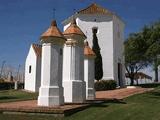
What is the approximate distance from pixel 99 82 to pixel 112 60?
5.76m

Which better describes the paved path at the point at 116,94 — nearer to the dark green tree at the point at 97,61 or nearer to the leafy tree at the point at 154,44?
the leafy tree at the point at 154,44

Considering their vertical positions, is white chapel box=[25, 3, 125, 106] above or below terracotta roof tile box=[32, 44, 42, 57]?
below

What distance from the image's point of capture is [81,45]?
708 inches

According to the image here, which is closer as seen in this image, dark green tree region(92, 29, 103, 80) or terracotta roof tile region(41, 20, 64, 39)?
terracotta roof tile region(41, 20, 64, 39)

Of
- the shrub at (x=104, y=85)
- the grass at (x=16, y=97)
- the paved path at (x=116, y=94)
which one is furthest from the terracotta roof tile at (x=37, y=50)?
the paved path at (x=116, y=94)

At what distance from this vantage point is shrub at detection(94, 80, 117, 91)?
33.1 m

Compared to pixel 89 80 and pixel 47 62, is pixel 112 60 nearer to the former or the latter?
pixel 89 80

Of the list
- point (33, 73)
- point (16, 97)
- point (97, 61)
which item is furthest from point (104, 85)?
point (33, 73)

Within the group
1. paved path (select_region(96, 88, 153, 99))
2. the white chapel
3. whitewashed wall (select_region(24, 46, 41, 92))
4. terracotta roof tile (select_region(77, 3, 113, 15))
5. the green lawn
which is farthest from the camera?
whitewashed wall (select_region(24, 46, 41, 92))

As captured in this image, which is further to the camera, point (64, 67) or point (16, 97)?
point (16, 97)

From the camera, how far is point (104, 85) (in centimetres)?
3341

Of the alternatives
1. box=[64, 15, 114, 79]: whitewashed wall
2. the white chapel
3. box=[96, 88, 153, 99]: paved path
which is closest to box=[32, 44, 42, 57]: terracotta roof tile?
box=[64, 15, 114, 79]: whitewashed wall

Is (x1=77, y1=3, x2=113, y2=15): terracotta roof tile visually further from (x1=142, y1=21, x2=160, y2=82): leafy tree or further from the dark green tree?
(x1=142, y1=21, x2=160, y2=82): leafy tree

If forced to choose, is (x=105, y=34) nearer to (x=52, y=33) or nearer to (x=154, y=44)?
(x=154, y=44)
